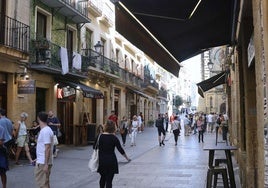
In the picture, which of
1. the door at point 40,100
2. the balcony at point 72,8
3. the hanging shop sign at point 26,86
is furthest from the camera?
the balcony at point 72,8

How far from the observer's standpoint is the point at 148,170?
12.5m

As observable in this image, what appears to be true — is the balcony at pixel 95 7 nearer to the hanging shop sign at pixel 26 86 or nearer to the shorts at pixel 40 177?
the hanging shop sign at pixel 26 86

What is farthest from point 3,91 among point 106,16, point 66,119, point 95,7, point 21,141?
point 106,16

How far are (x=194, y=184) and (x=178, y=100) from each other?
79.6 m

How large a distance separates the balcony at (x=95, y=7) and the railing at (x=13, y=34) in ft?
29.9

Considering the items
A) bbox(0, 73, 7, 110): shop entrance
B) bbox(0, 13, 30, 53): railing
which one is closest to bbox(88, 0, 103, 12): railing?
bbox(0, 13, 30, 53): railing

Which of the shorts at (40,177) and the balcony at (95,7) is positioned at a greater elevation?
the balcony at (95,7)

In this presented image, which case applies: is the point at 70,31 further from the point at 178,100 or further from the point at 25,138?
the point at 178,100

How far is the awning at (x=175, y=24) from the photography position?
507cm

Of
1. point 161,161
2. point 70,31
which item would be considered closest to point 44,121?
point 161,161

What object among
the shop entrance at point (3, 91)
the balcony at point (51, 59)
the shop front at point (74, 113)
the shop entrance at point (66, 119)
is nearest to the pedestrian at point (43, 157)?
the shop entrance at point (3, 91)

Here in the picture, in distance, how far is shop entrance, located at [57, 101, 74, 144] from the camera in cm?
2199

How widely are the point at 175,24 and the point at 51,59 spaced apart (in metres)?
13.8

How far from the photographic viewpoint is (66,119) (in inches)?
886
